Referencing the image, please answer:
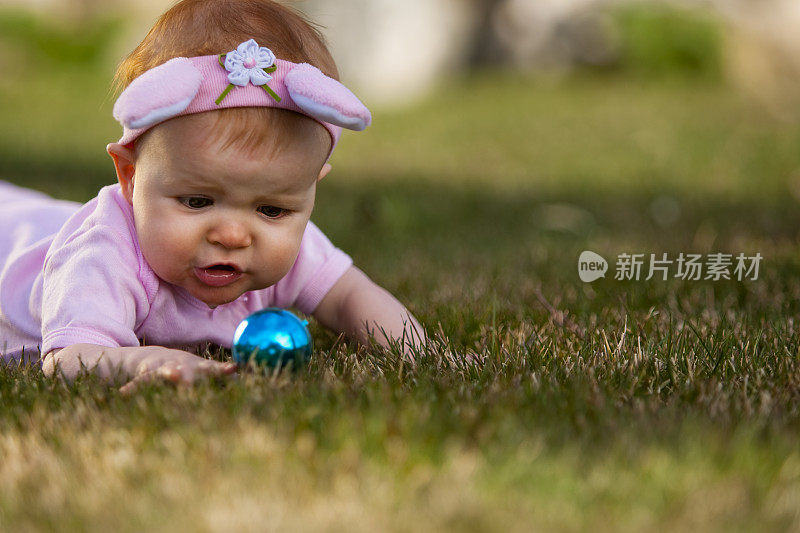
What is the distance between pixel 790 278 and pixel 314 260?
6.13 feet

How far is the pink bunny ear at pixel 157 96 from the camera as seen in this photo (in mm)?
2158

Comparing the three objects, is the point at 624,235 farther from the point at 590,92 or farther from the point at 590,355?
the point at 590,92

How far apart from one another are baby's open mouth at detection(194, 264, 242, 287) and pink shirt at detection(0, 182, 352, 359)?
0.50ft

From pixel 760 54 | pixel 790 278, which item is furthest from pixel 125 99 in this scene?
pixel 760 54

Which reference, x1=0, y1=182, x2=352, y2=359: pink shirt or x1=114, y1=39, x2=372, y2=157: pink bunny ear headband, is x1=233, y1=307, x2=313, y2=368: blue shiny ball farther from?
x1=114, y1=39, x2=372, y2=157: pink bunny ear headband

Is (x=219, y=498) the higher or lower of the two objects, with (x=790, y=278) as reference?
lower

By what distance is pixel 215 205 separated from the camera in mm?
2314

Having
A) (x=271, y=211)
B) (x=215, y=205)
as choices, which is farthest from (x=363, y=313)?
(x=215, y=205)

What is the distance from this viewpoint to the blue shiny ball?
2.23 meters

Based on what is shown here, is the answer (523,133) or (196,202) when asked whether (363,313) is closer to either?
(196,202)

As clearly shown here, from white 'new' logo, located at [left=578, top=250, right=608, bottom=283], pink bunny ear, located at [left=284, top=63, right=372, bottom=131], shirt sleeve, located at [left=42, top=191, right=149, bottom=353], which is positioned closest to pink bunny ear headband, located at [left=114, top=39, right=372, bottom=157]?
pink bunny ear, located at [left=284, top=63, right=372, bottom=131]

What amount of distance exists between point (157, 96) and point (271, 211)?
42 cm

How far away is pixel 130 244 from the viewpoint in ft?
8.07

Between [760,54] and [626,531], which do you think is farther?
[760,54]
